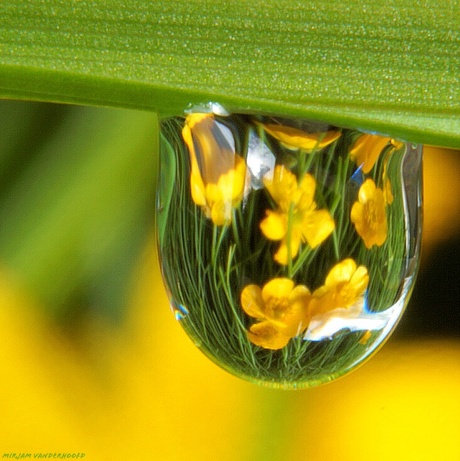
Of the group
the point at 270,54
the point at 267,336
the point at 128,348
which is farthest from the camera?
the point at 128,348

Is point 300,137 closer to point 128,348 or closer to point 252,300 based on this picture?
point 252,300

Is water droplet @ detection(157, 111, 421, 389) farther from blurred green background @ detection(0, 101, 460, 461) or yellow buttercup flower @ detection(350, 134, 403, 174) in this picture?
blurred green background @ detection(0, 101, 460, 461)

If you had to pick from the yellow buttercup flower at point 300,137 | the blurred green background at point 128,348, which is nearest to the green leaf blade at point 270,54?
the yellow buttercup flower at point 300,137

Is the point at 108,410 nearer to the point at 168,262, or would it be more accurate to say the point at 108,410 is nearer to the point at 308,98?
the point at 168,262

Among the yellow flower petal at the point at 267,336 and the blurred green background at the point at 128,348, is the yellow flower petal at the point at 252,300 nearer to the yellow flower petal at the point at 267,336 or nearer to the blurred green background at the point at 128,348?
the yellow flower petal at the point at 267,336

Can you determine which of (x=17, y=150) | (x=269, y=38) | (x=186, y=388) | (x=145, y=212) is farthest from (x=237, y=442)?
(x=269, y=38)

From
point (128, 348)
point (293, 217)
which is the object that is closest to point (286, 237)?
point (293, 217)
